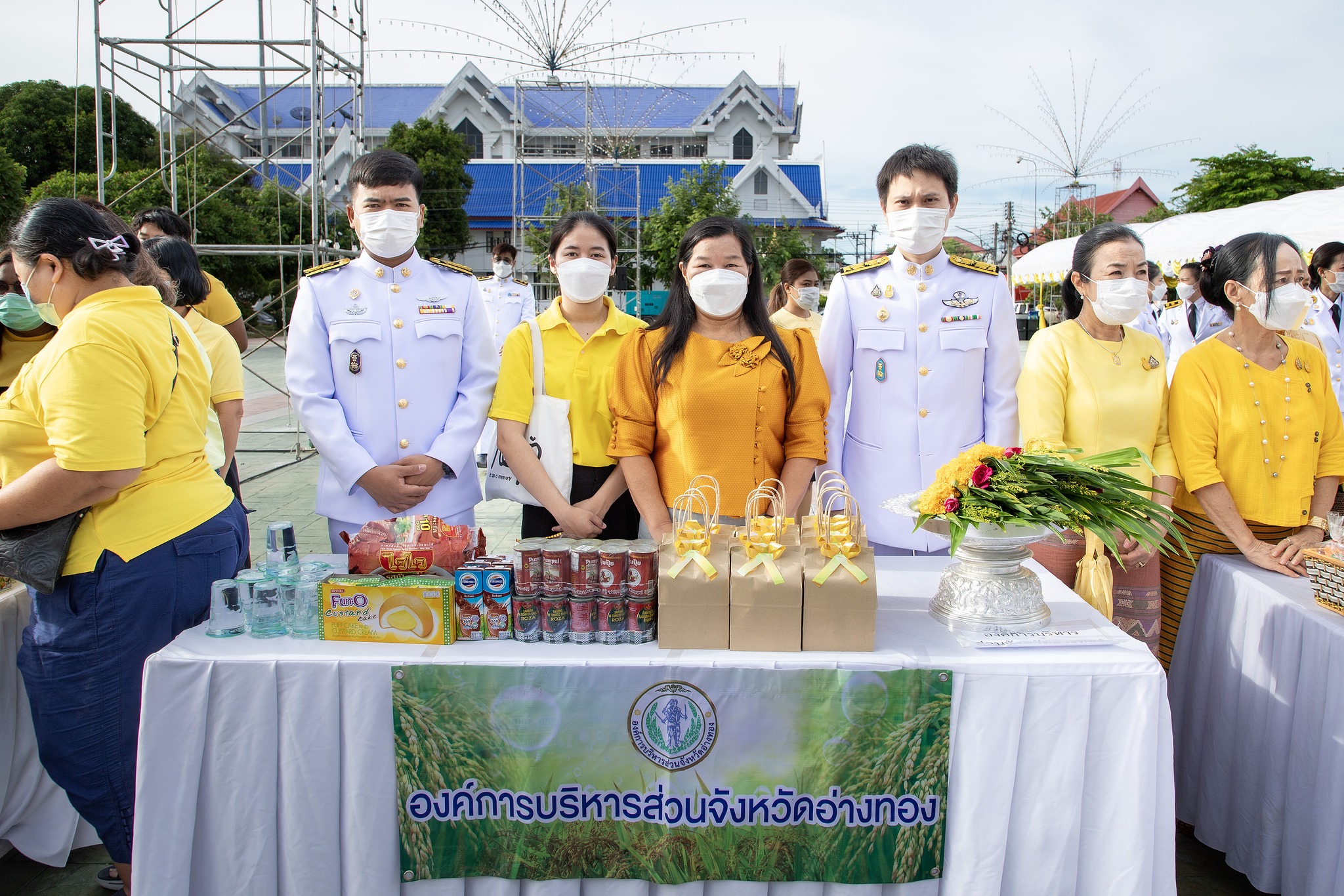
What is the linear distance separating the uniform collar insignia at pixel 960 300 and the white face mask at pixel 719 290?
769 millimetres

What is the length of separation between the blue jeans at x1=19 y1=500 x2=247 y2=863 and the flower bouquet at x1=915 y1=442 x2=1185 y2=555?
1839 mm

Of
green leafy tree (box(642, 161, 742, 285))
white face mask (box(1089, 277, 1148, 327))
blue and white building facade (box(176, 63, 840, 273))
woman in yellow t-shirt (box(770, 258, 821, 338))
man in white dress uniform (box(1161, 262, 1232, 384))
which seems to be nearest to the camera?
white face mask (box(1089, 277, 1148, 327))

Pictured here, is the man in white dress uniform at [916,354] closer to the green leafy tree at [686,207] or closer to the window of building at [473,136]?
the green leafy tree at [686,207]

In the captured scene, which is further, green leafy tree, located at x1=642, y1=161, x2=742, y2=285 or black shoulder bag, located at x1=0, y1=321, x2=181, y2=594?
green leafy tree, located at x1=642, y1=161, x2=742, y2=285

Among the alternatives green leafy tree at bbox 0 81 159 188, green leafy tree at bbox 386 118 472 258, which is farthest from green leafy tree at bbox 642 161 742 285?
green leafy tree at bbox 0 81 159 188

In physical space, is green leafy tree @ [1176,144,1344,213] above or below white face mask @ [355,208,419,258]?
above

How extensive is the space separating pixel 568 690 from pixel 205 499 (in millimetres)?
1088

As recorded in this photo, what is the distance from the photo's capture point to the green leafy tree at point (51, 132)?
88.9ft

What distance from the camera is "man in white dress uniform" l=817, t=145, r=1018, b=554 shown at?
107 inches

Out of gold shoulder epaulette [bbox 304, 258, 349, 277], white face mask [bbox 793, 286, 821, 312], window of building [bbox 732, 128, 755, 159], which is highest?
window of building [bbox 732, 128, 755, 159]

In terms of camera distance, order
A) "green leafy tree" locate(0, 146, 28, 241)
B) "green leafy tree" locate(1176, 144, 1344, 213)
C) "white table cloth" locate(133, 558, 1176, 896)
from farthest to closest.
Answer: "green leafy tree" locate(1176, 144, 1344, 213), "green leafy tree" locate(0, 146, 28, 241), "white table cloth" locate(133, 558, 1176, 896)

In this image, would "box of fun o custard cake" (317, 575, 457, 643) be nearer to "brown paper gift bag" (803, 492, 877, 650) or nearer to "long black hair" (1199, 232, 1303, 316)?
"brown paper gift bag" (803, 492, 877, 650)

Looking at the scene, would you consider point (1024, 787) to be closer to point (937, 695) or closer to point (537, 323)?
point (937, 695)

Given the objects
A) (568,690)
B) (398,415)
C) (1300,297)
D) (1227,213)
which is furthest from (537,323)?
(1227,213)
